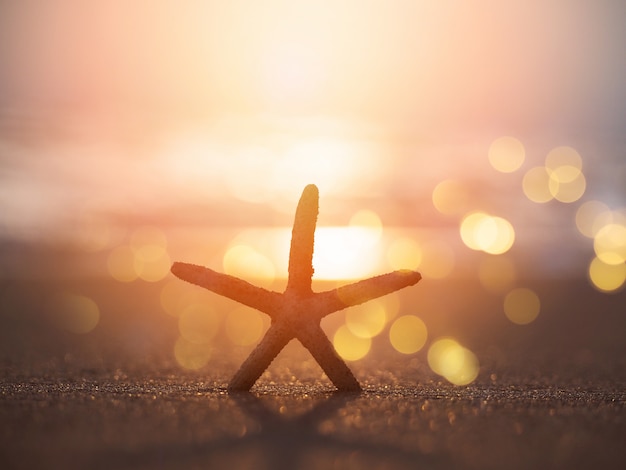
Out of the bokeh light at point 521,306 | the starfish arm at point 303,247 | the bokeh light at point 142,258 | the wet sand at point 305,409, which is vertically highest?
the starfish arm at point 303,247

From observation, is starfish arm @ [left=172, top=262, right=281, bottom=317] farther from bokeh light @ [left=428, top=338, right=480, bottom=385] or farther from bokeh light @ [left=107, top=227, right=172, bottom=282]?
bokeh light @ [left=107, top=227, right=172, bottom=282]

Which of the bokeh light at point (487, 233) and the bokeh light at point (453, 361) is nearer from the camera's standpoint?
the bokeh light at point (453, 361)

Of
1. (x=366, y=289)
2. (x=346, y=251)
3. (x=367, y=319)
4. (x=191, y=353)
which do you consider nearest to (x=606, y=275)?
(x=346, y=251)

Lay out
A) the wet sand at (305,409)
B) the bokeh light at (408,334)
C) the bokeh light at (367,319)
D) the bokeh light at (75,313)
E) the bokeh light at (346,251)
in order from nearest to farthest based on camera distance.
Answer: the wet sand at (305,409)
the bokeh light at (408,334)
the bokeh light at (75,313)
the bokeh light at (367,319)
the bokeh light at (346,251)

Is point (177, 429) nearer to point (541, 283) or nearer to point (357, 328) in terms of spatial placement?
point (357, 328)

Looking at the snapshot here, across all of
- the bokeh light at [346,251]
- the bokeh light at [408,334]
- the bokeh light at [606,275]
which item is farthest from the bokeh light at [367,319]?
the bokeh light at [606,275]

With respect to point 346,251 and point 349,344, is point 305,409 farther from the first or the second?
point 346,251

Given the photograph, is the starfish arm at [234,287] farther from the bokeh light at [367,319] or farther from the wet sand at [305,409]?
the bokeh light at [367,319]
